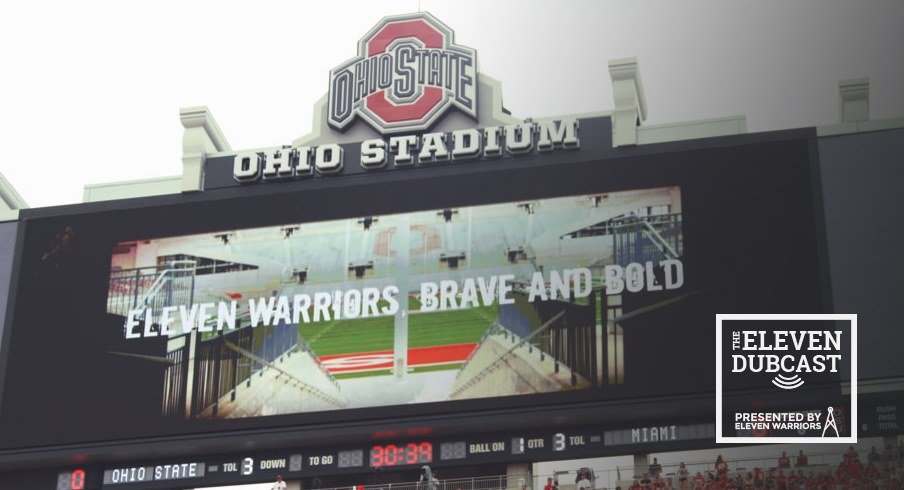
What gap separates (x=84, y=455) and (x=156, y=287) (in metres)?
3.08

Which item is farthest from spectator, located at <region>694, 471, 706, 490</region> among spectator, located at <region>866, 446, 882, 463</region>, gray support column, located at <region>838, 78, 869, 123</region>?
gray support column, located at <region>838, 78, 869, 123</region>

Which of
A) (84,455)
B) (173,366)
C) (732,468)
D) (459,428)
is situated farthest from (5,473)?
(732,468)

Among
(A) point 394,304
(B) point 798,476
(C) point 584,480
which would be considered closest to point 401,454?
(A) point 394,304

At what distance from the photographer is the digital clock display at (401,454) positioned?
25.9 m

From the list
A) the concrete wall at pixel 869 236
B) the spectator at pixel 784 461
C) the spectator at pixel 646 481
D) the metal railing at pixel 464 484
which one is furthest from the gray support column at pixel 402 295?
the concrete wall at pixel 869 236

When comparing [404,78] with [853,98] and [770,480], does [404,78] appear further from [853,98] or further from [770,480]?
[770,480]

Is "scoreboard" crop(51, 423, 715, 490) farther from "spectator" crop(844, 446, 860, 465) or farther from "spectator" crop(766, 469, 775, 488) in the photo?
"spectator" crop(844, 446, 860, 465)

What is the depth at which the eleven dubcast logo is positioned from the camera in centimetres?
2452

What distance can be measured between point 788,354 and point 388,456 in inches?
254

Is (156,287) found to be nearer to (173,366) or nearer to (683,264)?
(173,366)

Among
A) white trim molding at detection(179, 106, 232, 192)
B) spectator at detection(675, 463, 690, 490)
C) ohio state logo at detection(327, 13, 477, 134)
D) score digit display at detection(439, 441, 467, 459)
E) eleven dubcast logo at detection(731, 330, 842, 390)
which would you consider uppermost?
ohio state logo at detection(327, 13, 477, 134)

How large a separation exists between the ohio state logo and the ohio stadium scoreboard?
4 centimetres

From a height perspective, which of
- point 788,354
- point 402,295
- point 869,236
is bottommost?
point 788,354

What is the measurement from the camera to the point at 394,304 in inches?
1051
